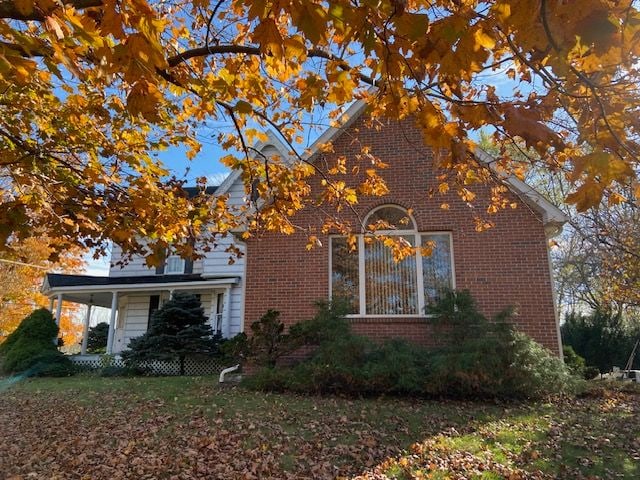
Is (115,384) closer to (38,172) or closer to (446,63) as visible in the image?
(38,172)

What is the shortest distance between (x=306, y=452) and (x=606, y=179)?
4753mm

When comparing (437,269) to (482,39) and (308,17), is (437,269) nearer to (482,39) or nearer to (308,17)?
(482,39)

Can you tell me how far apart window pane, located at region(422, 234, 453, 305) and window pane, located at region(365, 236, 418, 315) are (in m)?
0.26

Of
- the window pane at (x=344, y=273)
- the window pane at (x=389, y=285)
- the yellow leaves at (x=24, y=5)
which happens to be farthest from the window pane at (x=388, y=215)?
the yellow leaves at (x=24, y=5)

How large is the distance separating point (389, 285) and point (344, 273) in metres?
1.07

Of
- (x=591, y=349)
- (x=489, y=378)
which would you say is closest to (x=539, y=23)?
(x=489, y=378)

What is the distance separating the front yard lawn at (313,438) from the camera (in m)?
5.41

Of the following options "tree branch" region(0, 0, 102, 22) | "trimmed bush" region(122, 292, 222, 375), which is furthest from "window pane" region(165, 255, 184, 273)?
"tree branch" region(0, 0, 102, 22)

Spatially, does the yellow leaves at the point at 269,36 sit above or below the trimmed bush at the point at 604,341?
above

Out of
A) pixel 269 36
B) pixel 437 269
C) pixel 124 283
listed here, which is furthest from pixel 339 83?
pixel 124 283

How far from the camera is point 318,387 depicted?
877 centimetres

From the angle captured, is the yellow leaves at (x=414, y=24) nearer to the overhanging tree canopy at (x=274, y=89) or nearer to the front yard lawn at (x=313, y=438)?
the overhanging tree canopy at (x=274, y=89)

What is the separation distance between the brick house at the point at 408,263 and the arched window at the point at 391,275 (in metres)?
0.02

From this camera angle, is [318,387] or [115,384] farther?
[115,384]
